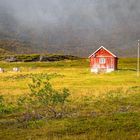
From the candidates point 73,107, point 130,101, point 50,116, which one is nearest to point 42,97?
point 50,116

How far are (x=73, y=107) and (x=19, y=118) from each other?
5905 mm

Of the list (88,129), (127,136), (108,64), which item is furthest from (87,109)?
(108,64)

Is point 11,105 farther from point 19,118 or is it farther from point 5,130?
point 5,130

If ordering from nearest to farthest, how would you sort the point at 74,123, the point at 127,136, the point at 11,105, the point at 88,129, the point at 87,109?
the point at 127,136 → the point at 88,129 → the point at 74,123 → the point at 87,109 → the point at 11,105

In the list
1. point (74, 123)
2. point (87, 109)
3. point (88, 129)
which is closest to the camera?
point (88, 129)

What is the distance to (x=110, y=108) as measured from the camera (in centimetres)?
3158

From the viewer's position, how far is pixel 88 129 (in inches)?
865

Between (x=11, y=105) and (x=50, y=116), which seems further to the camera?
(x=11, y=105)

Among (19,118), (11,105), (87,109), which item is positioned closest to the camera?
(19,118)

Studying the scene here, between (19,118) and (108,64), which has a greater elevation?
(108,64)

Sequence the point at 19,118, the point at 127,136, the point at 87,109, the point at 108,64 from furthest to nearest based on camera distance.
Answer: the point at 108,64 → the point at 87,109 → the point at 19,118 → the point at 127,136

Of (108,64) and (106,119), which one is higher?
(108,64)

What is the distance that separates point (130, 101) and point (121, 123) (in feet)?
40.1

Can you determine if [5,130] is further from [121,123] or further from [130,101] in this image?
[130,101]
